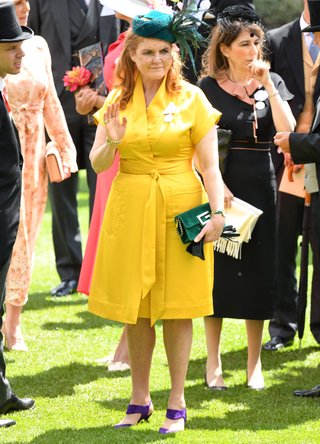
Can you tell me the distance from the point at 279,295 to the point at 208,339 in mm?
1204

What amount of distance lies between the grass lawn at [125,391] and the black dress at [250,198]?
592mm

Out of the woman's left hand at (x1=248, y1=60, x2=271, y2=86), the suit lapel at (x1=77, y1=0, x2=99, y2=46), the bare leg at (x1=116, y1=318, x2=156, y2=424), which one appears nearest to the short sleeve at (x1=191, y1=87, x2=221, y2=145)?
the woman's left hand at (x1=248, y1=60, x2=271, y2=86)

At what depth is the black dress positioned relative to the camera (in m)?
4.45

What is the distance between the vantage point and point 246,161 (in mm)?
4492

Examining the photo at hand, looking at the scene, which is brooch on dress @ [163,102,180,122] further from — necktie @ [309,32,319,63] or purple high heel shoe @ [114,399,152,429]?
necktie @ [309,32,319,63]

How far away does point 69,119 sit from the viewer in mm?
6945

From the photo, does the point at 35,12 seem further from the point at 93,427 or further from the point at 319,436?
the point at 319,436

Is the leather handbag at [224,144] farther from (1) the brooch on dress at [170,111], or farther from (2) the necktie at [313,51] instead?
(2) the necktie at [313,51]

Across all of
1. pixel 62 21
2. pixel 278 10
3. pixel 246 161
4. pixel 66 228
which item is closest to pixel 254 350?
pixel 246 161

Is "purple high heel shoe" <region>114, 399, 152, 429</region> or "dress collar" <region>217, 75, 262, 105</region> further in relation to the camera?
"dress collar" <region>217, 75, 262, 105</region>

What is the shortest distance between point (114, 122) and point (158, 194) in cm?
47

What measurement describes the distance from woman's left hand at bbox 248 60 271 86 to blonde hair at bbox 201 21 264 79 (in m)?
0.24

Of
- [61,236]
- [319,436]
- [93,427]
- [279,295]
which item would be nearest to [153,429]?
[93,427]

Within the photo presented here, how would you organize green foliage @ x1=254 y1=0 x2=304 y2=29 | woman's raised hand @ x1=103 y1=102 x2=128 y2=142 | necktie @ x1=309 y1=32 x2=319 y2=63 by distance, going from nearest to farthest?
woman's raised hand @ x1=103 y1=102 x2=128 y2=142 → necktie @ x1=309 y1=32 x2=319 y2=63 → green foliage @ x1=254 y1=0 x2=304 y2=29
